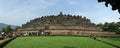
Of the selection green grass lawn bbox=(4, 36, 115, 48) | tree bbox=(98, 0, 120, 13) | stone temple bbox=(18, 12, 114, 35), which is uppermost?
tree bbox=(98, 0, 120, 13)

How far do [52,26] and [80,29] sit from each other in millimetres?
5567

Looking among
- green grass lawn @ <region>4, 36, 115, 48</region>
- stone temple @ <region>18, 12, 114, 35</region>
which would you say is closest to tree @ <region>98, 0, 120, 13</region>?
green grass lawn @ <region>4, 36, 115, 48</region>

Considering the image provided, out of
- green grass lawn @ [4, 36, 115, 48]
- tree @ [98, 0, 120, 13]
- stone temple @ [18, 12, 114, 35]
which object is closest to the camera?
tree @ [98, 0, 120, 13]

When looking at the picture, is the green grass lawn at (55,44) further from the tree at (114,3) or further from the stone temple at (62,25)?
the stone temple at (62,25)

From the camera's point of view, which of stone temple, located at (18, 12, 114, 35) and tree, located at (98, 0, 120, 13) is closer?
tree, located at (98, 0, 120, 13)

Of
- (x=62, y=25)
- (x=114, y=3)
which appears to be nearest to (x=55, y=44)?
(x=114, y=3)

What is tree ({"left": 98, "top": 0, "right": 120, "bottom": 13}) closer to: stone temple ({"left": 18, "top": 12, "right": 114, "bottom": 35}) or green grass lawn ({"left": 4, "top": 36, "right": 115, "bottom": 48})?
green grass lawn ({"left": 4, "top": 36, "right": 115, "bottom": 48})

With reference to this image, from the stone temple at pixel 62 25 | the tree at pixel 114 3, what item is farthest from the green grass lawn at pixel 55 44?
the stone temple at pixel 62 25

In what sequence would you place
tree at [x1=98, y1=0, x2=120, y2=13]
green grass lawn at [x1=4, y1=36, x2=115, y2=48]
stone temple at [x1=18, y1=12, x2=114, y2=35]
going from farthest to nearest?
stone temple at [x1=18, y1=12, x2=114, y2=35] → green grass lawn at [x1=4, y1=36, x2=115, y2=48] → tree at [x1=98, y1=0, x2=120, y2=13]

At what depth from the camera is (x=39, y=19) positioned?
66.2 meters

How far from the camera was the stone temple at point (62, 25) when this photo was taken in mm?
56938

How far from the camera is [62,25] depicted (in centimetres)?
6000

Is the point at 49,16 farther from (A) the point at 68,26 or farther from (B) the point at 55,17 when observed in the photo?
(A) the point at 68,26

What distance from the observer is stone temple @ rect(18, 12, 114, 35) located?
187ft
